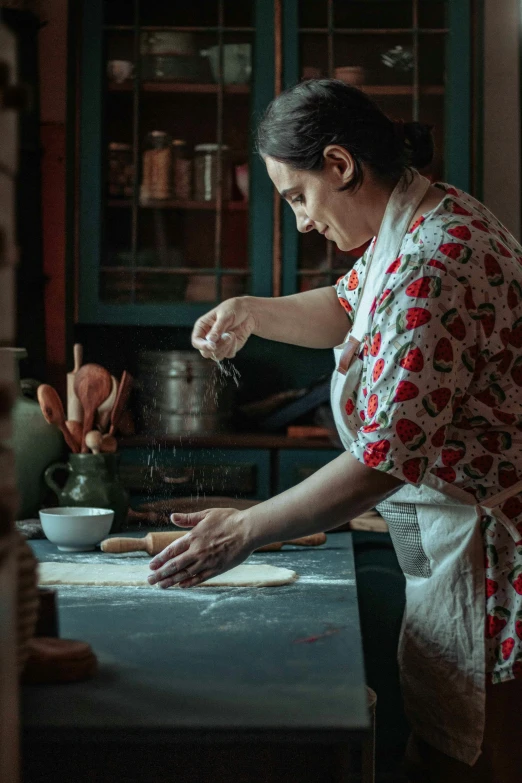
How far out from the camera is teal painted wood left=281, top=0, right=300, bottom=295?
265 cm

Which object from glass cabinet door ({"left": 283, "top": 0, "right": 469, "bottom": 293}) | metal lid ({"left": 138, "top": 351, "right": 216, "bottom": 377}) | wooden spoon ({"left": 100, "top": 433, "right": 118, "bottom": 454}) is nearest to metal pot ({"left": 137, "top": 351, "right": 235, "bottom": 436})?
metal lid ({"left": 138, "top": 351, "right": 216, "bottom": 377})

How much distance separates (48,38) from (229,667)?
94.4 inches

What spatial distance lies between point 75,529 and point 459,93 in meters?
1.78

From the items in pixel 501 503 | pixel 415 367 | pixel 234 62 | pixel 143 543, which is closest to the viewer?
pixel 415 367

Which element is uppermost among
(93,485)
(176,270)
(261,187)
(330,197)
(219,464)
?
(261,187)

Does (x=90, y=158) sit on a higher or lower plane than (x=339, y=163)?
higher

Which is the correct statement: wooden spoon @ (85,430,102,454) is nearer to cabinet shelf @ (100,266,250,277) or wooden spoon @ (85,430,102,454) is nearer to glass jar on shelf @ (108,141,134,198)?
cabinet shelf @ (100,266,250,277)

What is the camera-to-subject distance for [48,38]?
281 cm

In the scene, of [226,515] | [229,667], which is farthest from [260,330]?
[229,667]

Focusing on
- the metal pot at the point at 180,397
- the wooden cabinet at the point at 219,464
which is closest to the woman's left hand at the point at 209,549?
the wooden cabinet at the point at 219,464

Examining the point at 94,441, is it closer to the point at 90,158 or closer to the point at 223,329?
the point at 223,329

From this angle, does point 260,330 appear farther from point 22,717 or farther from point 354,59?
point 354,59

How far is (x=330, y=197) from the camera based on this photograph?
55.9 inches

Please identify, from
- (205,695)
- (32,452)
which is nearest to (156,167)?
(32,452)
